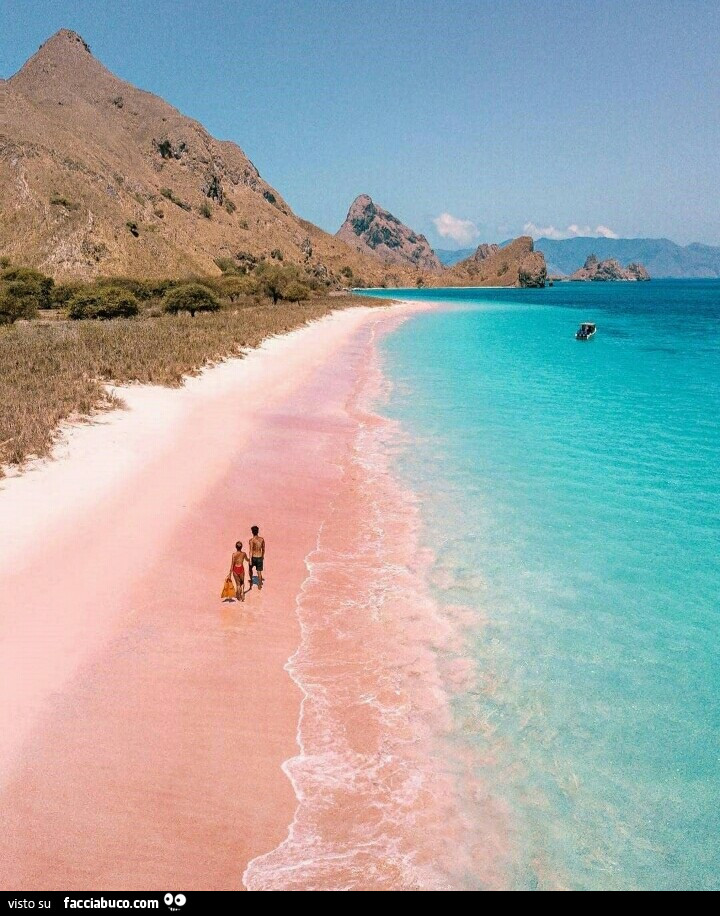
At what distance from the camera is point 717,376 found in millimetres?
34469

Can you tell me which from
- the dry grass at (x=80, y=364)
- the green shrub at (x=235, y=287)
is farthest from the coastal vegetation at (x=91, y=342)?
the green shrub at (x=235, y=287)

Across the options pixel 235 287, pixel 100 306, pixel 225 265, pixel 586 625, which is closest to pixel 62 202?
pixel 235 287

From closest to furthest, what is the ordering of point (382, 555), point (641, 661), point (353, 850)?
point (353, 850) < point (641, 661) < point (382, 555)

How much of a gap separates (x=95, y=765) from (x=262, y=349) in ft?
108

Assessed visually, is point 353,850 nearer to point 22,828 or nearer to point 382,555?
point 22,828

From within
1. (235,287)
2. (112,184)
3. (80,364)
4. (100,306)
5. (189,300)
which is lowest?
(80,364)

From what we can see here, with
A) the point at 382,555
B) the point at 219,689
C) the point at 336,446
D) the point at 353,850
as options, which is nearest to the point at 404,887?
the point at 353,850

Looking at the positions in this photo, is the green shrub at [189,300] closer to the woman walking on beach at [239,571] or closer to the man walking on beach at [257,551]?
the man walking on beach at [257,551]

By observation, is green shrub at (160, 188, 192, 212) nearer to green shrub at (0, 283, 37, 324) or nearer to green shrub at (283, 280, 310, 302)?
green shrub at (283, 280, 310, 302)

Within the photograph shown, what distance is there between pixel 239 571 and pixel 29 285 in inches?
2188

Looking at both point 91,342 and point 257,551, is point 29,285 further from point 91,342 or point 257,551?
point 257,551

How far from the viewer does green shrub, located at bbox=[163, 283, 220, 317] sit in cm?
5400

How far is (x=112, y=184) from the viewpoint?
86.6 m
